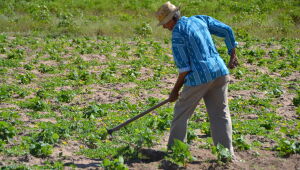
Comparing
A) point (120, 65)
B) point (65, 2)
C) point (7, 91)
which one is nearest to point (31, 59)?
point (120, 65)

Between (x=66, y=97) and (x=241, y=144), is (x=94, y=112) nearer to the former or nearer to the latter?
(x=66, y=97)

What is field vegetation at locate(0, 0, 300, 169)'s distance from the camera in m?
5.91

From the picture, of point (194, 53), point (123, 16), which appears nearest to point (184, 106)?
point (194, 53)

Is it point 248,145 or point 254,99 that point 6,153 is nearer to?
point 248,145

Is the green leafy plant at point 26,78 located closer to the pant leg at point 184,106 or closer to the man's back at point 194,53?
the pant leg at point 184,106

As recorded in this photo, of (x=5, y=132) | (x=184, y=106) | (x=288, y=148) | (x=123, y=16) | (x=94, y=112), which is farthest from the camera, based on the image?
(x=123, y=16)

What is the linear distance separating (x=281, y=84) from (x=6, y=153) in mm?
6427

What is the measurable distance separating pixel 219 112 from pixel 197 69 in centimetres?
64

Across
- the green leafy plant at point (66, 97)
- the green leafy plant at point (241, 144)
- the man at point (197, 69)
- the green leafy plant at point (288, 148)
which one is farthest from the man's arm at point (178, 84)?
the green leafy plant at point (66, 97)

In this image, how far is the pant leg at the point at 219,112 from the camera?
552 centimetres

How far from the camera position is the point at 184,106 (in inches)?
216

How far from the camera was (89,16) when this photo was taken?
2086 centimetres

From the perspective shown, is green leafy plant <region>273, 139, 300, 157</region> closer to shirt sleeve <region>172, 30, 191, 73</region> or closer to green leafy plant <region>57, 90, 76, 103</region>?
shirt sleeve <region>172, 30, 191, 73</region>

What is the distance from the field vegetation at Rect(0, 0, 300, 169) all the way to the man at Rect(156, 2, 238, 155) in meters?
0.31
